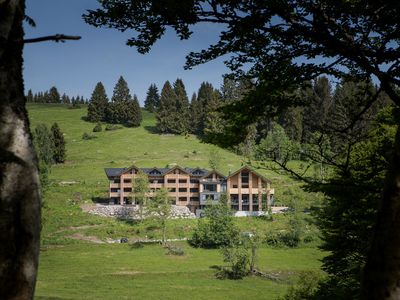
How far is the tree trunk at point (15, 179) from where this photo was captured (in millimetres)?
2441

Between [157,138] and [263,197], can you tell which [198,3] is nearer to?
[263,197]

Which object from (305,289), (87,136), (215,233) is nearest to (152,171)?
(215,233)

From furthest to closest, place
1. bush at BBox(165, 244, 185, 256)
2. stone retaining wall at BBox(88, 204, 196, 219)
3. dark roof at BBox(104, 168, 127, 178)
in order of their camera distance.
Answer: dark roof at BBox(104, 168, 127, 178) < stone retaining wall at BBox(88, 204, 196, 219) < bush at BBox(165, 244, 185, 256)

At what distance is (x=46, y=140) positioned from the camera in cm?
8850

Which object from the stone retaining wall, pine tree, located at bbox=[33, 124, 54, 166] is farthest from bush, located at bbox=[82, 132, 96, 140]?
the stone retaining wall

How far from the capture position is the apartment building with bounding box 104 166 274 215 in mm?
72938

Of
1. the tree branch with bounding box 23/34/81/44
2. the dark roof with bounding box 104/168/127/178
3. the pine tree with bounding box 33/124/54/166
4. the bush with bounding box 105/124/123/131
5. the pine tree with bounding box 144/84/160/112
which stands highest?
the pine tree with bounding box 144/84/160/112

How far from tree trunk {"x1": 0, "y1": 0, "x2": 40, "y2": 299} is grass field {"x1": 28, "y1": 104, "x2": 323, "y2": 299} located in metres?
5.45

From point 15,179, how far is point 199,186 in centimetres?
7275

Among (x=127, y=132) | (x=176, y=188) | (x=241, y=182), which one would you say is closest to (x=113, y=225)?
(x=176, y=188)

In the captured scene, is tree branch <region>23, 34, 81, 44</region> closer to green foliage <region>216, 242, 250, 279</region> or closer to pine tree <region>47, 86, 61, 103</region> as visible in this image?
green foliage <region>216, 242, 250, 279</region>

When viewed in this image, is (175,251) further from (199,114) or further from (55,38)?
(199,114)

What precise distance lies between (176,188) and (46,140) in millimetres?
34069

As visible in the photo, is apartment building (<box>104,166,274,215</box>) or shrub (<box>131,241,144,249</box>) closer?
shrub (<box>131,241,144,249</box>)
